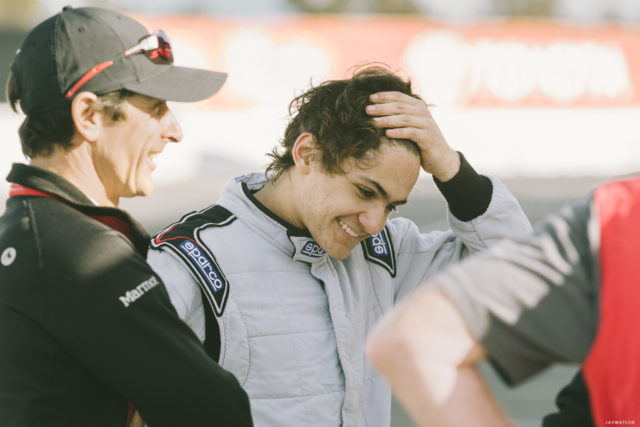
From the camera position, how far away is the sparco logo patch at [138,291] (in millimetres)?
1704

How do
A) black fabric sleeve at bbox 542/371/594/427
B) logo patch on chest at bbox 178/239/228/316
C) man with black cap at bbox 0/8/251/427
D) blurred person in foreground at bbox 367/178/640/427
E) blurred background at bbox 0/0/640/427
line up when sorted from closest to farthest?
blurred person in foreground at bbox 367/178/640/427
black fabric sleeve at bbox 542/371/594/427
man with black cap at bbox 0/8/251/427
logo patch on chest at bbox 178/239/228/316
blurred background at bbox 0/0/640/427

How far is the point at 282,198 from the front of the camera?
2.39 m

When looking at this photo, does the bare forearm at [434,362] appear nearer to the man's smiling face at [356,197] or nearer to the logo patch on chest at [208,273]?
the logo patch on chest at [208,273]

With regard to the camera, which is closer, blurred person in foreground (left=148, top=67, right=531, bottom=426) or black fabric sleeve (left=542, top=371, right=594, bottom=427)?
black fabric sleeve (left=542, top=371, right=594, bottom=427)

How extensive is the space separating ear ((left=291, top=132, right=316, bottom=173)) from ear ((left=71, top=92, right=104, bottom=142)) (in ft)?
2.00

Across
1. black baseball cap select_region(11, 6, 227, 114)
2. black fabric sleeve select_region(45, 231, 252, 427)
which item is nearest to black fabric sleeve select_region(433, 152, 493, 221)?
black baseball cap select_region(11, 6, 227, 114)

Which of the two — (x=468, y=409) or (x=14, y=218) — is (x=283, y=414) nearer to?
(x=14, y=218)

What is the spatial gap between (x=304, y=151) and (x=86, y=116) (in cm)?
66

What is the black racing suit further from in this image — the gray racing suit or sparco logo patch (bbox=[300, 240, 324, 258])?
sparco logo patch (bbox=[300, 240, 324, 258])

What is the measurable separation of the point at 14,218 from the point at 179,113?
59.4ft

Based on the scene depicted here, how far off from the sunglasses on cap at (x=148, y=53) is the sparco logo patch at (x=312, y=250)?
634 millimetres

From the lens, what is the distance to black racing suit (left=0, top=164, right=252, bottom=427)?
1.67 meters

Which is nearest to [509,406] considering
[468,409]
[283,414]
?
[283,414]

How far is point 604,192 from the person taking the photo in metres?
1.16
